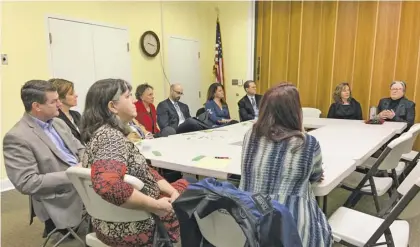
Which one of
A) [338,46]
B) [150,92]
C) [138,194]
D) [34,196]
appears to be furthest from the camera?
[338,46]

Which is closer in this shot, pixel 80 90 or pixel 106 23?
pixel 80 90

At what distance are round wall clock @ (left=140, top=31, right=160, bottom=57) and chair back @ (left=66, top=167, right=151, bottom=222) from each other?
3.92 metres

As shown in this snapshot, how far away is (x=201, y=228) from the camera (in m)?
1.22

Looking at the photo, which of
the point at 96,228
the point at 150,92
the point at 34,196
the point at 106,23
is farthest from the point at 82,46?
the point at 96,228

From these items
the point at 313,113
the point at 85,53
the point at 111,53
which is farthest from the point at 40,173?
the point at 313,113

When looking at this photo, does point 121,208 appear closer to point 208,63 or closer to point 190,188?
point 190,188

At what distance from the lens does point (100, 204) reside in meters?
1.40

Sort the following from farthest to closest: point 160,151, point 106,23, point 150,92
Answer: point 106,23, point 150,92, point 160,151

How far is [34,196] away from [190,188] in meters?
1.29

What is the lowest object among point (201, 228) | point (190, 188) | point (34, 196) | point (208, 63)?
point (34, 196)

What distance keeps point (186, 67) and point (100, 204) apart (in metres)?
4.67

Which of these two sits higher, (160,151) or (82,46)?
(82,46)

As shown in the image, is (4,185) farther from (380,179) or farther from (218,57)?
(218,57)

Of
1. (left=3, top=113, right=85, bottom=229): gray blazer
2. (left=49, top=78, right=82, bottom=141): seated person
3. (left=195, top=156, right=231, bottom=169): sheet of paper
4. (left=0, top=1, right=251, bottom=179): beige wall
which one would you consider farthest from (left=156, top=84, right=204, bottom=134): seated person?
(left=3, top=113, right=85, bottom=229): gray blazer
